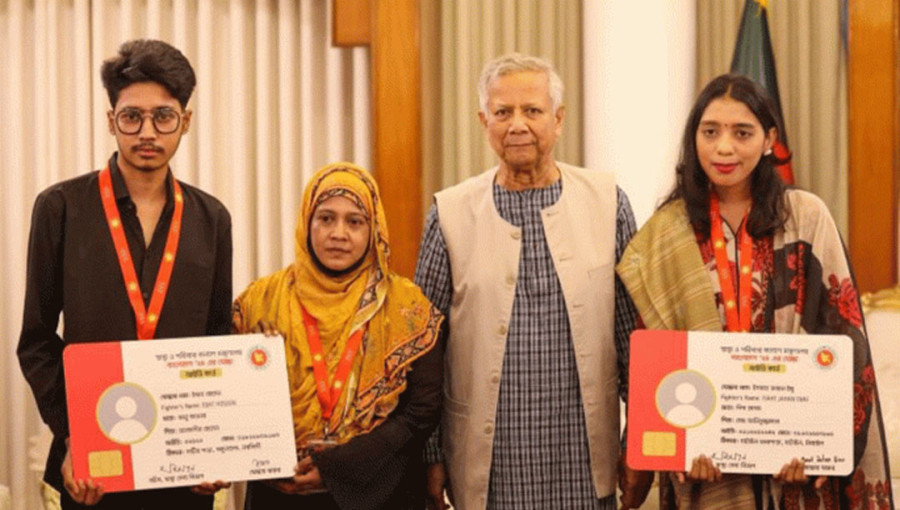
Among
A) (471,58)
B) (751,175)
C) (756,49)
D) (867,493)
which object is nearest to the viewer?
(867,493)

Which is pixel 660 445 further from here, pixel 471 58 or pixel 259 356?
pixel 471 58

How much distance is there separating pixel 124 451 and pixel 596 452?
3.93 feet

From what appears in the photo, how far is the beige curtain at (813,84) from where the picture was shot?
480 centimetres

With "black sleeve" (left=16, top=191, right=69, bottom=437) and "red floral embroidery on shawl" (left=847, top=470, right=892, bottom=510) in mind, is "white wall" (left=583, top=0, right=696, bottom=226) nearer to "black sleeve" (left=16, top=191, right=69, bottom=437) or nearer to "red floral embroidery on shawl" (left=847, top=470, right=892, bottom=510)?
"red floral embroidery on shawl" (left=847, top=470, right=892, bottom=510)

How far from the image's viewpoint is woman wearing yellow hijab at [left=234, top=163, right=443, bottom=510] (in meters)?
2.64

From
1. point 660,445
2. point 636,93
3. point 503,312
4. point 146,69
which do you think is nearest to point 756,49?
point 636,93

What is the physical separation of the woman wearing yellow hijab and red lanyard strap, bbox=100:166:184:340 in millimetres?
263

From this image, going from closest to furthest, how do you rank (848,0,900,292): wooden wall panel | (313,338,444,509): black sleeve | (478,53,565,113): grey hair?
(313,338,444,509): black sleeve → (478,53,565,113): grey hair → (848,0,900,292): wooden wall panel

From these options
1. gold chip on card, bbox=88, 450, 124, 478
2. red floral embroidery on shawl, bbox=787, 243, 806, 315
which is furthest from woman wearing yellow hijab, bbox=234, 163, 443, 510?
red floral embroidery on shawl, bbox=787, 243, 806, 315

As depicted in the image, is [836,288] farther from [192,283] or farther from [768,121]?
[192,283]

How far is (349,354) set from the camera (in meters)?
2.68

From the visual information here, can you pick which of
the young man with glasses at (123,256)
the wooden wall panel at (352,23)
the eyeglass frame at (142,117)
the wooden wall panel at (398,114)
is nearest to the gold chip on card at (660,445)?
the young man with glasses at (123,256)

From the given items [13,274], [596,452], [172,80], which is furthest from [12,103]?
[596,452]

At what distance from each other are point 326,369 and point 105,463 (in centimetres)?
56
